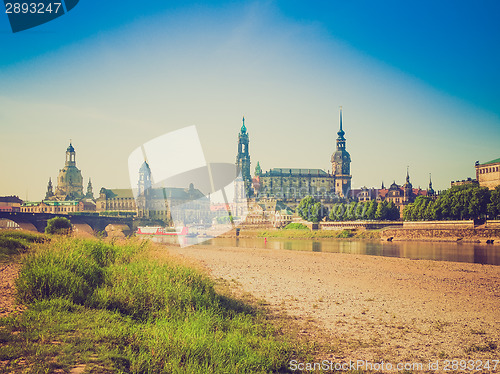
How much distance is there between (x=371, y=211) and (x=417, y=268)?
263 ft

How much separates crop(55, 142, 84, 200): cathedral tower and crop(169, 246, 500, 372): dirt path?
181 m

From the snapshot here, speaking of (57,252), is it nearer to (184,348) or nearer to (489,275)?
(184,348)

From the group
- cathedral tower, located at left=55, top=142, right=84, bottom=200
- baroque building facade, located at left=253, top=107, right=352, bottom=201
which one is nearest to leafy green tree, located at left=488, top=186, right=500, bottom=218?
baroque building facade, located at left=253, top=107, right=352, bottom=201

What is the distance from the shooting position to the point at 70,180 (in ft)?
614

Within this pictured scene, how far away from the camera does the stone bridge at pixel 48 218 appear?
61069mm

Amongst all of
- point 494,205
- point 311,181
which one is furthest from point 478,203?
point 311,181

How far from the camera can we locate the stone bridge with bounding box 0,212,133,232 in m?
61.1

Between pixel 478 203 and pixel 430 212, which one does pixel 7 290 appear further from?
pixel 430 212

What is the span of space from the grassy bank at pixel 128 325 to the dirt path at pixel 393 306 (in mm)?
1753

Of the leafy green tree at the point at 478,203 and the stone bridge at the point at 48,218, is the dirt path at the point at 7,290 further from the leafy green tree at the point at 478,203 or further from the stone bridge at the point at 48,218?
the leafy green tree at the point at 478,203

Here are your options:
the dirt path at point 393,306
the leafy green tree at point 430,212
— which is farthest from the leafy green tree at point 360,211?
the dirt path at point 393,306

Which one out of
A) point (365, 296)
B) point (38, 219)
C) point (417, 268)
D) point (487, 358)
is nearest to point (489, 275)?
point (417, 268)

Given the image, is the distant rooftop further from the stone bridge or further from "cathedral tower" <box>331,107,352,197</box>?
the stone bridge

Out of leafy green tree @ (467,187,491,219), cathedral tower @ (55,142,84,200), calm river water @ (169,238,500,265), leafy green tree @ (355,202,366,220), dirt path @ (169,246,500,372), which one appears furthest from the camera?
cathedral tower @ (55,142,84,200)
